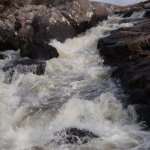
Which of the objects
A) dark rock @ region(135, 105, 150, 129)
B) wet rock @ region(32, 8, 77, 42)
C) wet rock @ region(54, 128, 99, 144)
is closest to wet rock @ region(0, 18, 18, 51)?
wet rock @ region(32, 8, 77, 42)

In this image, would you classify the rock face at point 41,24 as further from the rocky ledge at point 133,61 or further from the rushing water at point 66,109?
the rocky ledge at point 133,61

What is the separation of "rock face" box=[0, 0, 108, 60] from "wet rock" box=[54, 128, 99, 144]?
647 centimetres

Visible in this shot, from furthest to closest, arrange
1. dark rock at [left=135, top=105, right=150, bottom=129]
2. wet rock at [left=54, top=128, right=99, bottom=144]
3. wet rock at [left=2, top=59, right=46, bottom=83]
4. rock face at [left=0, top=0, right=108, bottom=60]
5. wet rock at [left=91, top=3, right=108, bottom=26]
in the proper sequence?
wet rock at [left=91, top=3, right=108, bottom=26], rock face at [left=0, top=0, right=108, bottom=60], wet rock at [left=2, top=59, right=46, bottom=83], dark rock at [left=135, top=105, right=150, bottom=129], wet rock at [left=54, top=128, right=99, bottom=144]

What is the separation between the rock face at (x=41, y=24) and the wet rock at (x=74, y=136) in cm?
647

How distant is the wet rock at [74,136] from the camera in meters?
8.87

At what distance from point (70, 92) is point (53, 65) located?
2902mm

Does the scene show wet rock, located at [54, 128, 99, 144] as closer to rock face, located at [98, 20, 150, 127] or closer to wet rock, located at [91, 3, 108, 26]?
rock face, located at [98, 20, 150, 127]

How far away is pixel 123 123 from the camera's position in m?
9.93

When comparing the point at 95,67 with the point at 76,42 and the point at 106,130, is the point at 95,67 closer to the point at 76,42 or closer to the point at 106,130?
the point at 76,42

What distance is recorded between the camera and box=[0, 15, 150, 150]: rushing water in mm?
8992

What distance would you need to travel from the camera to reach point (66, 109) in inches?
416

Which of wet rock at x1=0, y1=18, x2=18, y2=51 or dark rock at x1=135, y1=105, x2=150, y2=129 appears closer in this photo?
dark rock at x1=135, y1=105, x2=150, y2=129

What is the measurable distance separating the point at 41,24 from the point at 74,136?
9.57 metres

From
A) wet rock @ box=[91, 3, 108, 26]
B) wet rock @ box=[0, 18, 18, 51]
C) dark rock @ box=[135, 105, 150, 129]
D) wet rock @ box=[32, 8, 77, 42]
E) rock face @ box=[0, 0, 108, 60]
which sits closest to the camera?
dark rock @ box=[135, 105, 150, 129]
